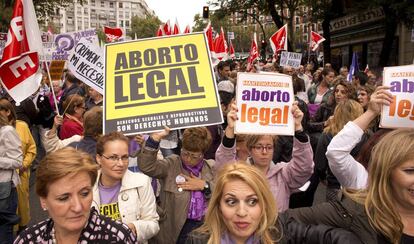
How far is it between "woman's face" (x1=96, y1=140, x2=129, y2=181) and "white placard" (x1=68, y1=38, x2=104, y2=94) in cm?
274

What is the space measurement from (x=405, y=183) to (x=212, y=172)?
1.90m

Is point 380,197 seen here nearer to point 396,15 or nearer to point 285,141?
point 285,141

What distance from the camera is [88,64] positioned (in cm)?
609

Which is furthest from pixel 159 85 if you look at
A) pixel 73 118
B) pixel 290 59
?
pixel 290 59

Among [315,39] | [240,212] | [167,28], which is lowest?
[315,39]

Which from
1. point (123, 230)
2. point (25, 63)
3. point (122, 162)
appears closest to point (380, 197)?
point (123, 230)

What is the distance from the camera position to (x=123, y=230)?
2.38 metres

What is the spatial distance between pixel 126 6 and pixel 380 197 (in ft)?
576

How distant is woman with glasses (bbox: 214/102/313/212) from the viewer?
340 cm

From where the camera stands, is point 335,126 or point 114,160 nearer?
point 114,160

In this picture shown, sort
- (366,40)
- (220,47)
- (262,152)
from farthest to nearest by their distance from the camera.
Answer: (366,40) < (220,47) < (262,152)

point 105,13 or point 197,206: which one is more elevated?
point 105,13

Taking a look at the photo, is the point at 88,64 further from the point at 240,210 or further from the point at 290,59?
the point at 290,59

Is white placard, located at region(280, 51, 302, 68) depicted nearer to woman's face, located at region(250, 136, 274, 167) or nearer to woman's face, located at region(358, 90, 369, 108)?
woman's face, located at region(358, 90, 369, 108)
